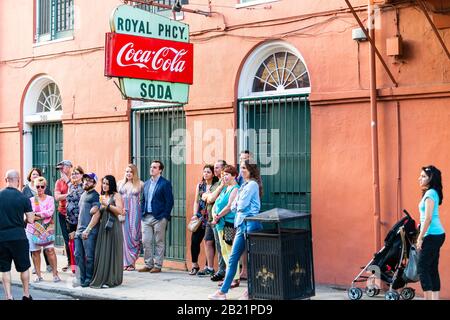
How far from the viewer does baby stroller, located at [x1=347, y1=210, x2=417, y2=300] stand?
9.93 m

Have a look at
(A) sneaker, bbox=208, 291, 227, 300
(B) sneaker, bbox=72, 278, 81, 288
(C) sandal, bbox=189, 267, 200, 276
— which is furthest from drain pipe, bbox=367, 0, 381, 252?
(B) sneaker, bbox=72, 278, 81, 288

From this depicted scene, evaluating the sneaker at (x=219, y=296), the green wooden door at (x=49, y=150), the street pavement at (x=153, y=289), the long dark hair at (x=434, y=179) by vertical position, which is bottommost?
the street pavement at (x=153, y=289)

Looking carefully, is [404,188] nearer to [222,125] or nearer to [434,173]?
[434,173]

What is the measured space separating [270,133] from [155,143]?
2911mm

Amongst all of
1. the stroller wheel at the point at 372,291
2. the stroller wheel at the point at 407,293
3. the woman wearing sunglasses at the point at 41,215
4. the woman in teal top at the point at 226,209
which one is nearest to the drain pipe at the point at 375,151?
the stroller wheel at the point at 372,291

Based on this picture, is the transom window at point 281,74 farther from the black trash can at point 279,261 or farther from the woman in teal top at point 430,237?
the woman in teal top at point 430,237

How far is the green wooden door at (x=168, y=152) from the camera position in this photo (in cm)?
1424

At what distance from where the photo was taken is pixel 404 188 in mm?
11031

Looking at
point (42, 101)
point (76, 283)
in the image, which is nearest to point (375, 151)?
point (76, 283)

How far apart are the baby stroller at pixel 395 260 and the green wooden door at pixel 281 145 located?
2354 mm

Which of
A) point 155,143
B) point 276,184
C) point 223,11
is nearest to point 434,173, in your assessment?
point 276,184

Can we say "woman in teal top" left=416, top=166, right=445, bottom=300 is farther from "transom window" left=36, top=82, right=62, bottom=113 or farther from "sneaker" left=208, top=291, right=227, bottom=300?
"transom window" left=36, top=82, right=62, bottom=113

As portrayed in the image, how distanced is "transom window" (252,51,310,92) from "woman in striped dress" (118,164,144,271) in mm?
2676
